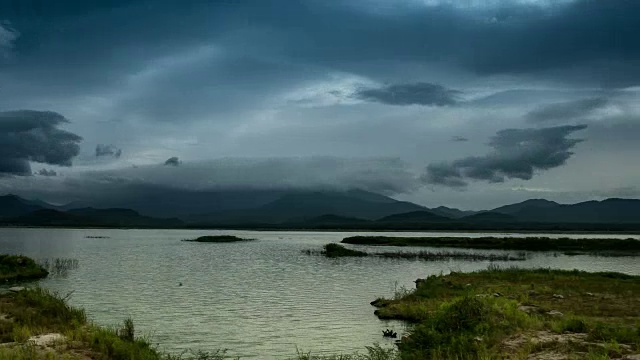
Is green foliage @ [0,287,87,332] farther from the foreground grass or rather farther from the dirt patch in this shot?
the foreground grass

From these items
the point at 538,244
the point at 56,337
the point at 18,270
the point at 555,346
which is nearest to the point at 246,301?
the point at 56,337

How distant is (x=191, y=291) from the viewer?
50906 mm

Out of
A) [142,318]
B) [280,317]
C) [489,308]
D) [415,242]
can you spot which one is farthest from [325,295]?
[415,242]

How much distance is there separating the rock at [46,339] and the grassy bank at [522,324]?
552 inches

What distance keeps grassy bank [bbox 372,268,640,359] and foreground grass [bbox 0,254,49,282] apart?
38.6 m

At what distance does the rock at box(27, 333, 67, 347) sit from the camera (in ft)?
69.7

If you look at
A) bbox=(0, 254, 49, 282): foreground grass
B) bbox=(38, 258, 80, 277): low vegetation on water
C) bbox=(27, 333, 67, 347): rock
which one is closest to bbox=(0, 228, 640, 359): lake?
bbox=(38, 258, 80, 277): low vegetation on water

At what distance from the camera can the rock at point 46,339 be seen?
2125 centimetres

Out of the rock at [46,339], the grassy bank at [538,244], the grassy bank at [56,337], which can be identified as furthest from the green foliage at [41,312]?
the grassy bank at [538,244]

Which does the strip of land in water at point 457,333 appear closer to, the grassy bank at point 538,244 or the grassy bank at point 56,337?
the grassy bank at point 56,337

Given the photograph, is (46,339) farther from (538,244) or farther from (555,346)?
(538,244)

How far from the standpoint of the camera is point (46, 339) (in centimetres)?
2197

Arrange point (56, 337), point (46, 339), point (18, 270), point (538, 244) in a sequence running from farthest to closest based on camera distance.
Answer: point (538, 244), point (18, 270), point (56, 337), point (46, 339)

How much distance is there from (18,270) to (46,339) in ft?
141
